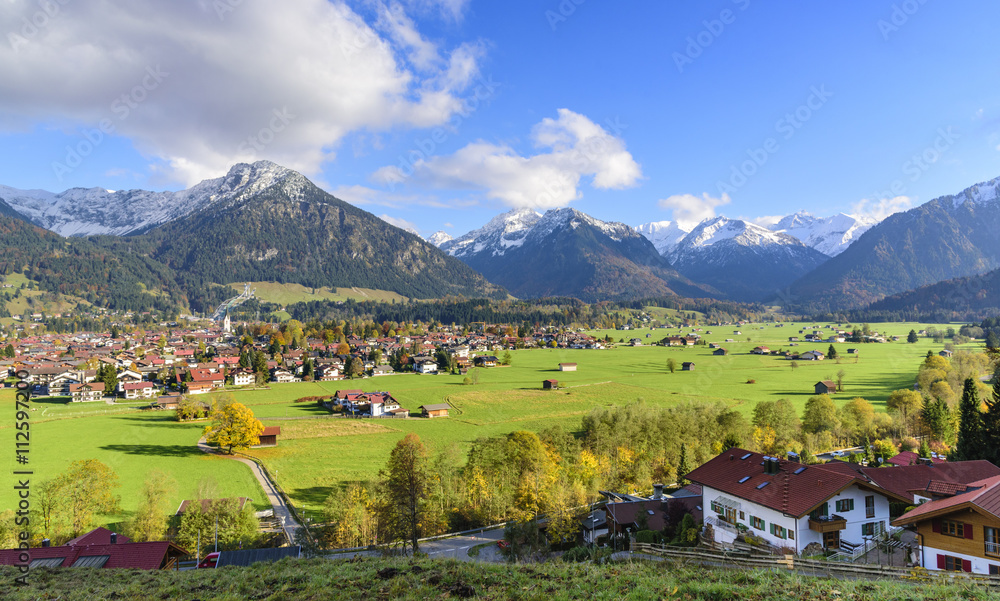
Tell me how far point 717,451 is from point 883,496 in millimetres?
18683

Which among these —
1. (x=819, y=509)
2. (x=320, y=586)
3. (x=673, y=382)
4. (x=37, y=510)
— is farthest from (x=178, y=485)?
(x=673, y=382)

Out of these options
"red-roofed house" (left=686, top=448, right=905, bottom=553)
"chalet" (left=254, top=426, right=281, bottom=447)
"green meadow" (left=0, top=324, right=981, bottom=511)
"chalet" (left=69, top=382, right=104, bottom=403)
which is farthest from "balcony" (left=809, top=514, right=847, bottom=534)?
"chalet" (left=69, top=382, right=104, bottom=403)

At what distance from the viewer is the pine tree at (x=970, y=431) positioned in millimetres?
30000

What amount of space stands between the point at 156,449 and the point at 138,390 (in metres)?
40.8

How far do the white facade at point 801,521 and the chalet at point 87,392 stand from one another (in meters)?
89.6

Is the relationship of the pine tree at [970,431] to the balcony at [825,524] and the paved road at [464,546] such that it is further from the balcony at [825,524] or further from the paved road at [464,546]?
the paved road at [464,546]

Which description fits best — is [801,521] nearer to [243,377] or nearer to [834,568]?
[834,568]

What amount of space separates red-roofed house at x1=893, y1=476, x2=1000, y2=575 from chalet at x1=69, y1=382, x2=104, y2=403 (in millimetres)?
95861

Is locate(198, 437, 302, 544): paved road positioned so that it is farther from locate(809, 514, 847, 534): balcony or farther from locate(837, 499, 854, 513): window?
locate(837, 499, 854, 513): window

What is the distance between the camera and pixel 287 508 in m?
32.3

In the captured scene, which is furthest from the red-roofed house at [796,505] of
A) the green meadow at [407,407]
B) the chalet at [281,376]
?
the chalet at [281,376]

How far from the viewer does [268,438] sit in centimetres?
4919

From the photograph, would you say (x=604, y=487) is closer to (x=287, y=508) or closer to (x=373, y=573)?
(x=287, y=508)

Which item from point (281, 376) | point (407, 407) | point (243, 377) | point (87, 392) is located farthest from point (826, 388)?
point (87, 392)
